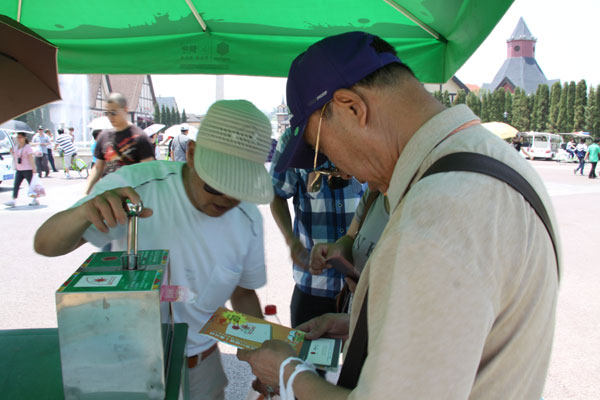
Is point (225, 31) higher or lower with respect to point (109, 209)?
higher

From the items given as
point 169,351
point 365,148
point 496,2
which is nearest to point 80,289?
point 169,351

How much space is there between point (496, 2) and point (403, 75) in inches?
28.0

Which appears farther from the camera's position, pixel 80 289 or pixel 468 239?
pixel 80 289

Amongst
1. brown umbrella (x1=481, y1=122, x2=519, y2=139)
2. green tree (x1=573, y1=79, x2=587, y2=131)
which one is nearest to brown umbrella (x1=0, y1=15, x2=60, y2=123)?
brown umbrella (x1=481, y1=122, x2=519, y2=139)

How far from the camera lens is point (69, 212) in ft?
4.42

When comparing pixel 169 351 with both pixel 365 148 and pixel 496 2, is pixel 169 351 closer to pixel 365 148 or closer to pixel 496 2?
pixel 365 148

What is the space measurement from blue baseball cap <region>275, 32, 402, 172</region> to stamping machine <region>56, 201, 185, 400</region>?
50 cm

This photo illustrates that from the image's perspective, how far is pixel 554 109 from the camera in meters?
41.4

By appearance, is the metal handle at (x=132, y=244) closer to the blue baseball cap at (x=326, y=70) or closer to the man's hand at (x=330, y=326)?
the blue baseball cap at (x=326, y=70)

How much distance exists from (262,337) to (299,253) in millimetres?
1246

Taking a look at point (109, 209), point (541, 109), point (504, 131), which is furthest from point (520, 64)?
point (109, 209)

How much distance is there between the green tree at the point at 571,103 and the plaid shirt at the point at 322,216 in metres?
45.5

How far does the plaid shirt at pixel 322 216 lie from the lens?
2.59 m

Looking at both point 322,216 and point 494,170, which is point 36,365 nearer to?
point 494,170
